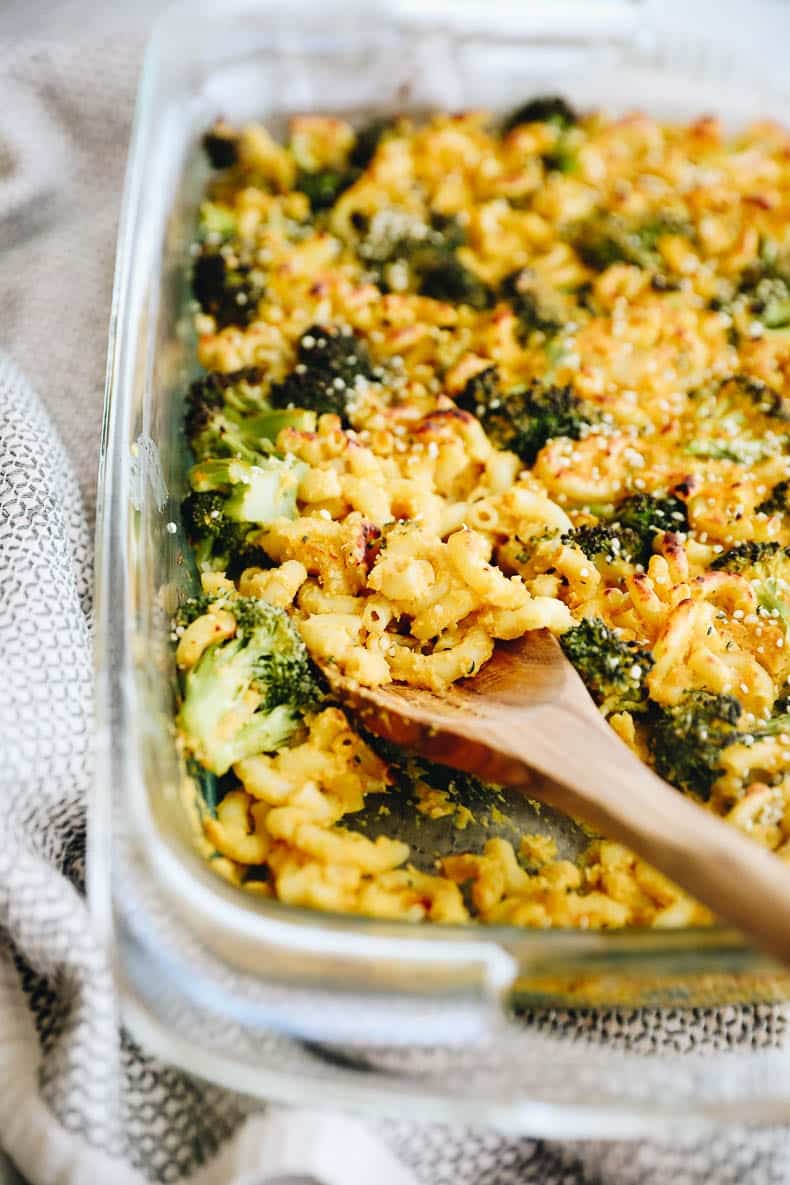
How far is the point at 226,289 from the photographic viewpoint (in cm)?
188

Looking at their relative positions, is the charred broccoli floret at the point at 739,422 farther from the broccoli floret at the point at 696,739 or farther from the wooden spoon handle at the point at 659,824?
the wooden spoon handle at the point at 659,824

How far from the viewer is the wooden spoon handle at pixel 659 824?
108 cm

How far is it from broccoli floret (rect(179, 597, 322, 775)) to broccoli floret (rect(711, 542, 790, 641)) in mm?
612

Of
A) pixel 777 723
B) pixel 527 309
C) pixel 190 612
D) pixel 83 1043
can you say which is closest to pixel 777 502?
pixel 777 723

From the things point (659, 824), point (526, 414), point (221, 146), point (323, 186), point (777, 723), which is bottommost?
point (777, 723)

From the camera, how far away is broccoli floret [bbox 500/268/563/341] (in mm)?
1865

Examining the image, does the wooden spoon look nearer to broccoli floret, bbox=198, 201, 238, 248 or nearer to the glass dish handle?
broccoli floret, bbox=198, 201, 238, 248

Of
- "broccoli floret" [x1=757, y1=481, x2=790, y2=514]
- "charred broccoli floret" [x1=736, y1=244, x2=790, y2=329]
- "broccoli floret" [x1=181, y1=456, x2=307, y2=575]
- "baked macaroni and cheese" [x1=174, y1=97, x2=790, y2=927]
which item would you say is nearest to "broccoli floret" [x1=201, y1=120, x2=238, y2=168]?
"baked macaroni and cheese" [x1=174, y1=97, x2=790, y2=927]

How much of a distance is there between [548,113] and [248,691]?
1.55m

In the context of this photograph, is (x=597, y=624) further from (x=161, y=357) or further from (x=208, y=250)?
(x=208, y=250)

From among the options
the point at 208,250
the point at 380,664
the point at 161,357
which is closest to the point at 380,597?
the point at 380,664

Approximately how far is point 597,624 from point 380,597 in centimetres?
28

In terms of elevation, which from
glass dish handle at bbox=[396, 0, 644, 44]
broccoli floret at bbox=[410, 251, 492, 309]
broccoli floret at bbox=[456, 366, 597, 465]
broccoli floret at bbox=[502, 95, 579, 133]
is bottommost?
broccoli floret at bbox=[456, 366, 597, 465]

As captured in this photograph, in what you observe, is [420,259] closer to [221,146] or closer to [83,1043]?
[221,146]
